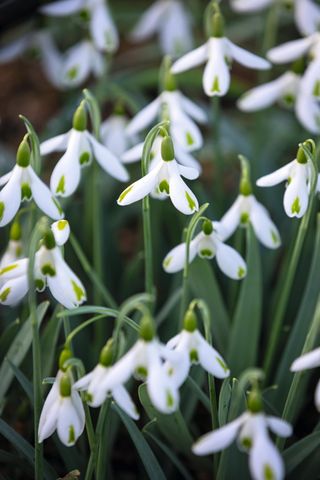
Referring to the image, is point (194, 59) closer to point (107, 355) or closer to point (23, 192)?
point (23, 192)

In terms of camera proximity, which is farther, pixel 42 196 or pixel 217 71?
pixel 217 71

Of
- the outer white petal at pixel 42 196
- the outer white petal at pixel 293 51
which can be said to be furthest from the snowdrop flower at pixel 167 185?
the outer white petal at pixel 293 51

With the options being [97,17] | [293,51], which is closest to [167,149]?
[293,51]

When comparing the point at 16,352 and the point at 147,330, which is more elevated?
the point at 147,330

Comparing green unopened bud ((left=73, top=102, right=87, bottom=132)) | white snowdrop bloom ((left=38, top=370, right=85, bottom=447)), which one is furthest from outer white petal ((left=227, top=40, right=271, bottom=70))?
white snowdrop bloom ((left=38, top=370, right=85, bottom=447))

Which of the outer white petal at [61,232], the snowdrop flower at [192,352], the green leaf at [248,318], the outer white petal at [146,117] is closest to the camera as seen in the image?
the snowdrop flower at [192,352]

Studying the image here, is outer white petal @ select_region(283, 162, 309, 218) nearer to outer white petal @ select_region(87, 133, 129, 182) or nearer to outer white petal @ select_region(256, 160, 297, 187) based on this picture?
outer white petal @ select_region(256, 160, 297, 187)

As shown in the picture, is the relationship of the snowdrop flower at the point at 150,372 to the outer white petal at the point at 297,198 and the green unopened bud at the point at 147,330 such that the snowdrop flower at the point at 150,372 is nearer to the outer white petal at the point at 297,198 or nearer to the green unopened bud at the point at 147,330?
the green unopened bud at the point at 147,330
